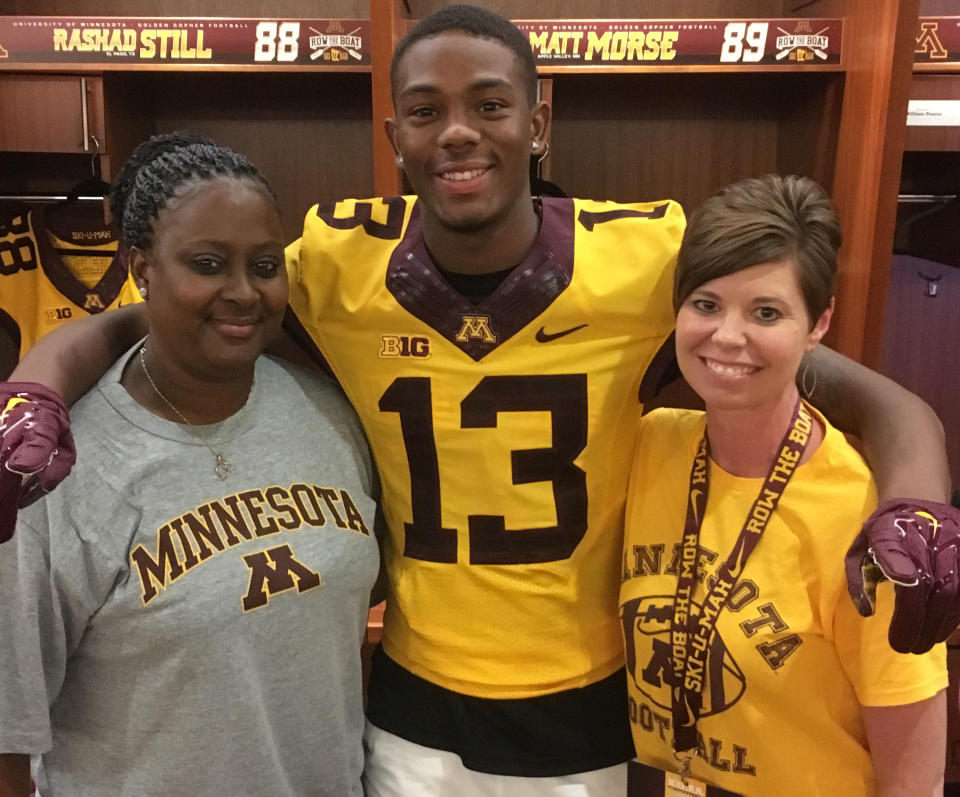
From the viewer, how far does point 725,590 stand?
0.87 metres

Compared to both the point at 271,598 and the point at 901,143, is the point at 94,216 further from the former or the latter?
the point at 901,143

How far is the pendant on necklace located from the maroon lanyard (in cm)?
54

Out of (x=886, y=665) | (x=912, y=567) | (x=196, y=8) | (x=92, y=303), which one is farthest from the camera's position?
(x=196, y=8)

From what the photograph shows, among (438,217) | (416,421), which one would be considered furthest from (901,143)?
(416,421)

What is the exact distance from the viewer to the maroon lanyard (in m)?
0.87

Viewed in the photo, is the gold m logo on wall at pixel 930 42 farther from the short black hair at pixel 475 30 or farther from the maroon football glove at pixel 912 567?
the maroon football glove at pixel 912 567

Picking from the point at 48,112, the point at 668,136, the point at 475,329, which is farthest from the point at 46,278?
the point at 668,136

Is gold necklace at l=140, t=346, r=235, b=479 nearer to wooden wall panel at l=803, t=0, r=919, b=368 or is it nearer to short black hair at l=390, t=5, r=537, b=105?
short black hair at l=390, t=5, r=537, b=105

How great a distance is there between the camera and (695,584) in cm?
90

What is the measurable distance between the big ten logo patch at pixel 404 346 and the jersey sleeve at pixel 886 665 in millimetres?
581

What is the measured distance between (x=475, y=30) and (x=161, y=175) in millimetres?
416


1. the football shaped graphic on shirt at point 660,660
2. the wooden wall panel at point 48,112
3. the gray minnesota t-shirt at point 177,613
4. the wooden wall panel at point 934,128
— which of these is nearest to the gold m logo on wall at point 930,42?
the wooden wall panel at point 934,128

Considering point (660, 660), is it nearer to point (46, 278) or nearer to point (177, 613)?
point (177, 613)

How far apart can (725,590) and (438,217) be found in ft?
1.86
